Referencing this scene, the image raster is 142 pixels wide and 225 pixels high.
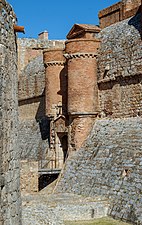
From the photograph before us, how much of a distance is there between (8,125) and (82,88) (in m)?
14.1

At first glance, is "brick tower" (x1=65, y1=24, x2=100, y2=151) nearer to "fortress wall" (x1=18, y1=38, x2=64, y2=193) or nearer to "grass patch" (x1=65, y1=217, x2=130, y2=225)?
"fortress wall" (x1=18, y1=38, x2=64, y2=193)

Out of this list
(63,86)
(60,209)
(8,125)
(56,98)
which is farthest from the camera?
(56,98)

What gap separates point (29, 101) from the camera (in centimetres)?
3161

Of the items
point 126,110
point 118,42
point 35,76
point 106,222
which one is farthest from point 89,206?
point 35,76

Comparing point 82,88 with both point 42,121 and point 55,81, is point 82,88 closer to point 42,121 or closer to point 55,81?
point 55,81

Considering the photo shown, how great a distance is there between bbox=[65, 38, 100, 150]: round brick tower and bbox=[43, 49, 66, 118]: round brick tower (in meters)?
2.98

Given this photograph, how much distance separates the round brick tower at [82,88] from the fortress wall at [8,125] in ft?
43.8

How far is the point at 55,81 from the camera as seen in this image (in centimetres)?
2372

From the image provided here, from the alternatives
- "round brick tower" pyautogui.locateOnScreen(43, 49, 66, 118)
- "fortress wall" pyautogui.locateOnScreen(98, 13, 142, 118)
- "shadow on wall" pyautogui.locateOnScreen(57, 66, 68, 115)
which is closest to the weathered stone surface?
"fortress wall" pyautogui.locateOnScreen(98, 13, 142, 118)

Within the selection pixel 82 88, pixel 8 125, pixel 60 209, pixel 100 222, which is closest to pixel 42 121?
pixel 82 88

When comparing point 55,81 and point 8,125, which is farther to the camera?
point 55,81

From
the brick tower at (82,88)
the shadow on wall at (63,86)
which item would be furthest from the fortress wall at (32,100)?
the brick tower at (82,88)

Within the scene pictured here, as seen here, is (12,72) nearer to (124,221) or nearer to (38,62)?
(124,221)

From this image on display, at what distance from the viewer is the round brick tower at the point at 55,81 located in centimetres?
2345
